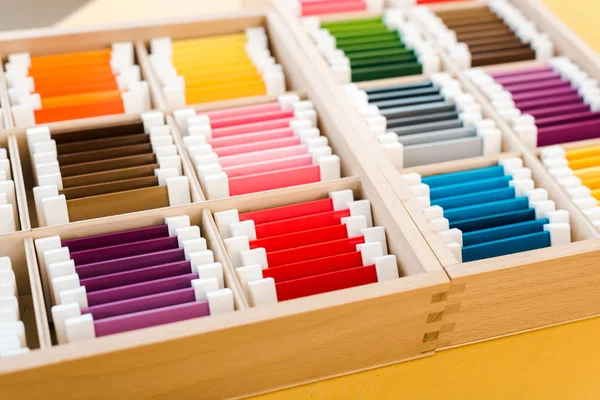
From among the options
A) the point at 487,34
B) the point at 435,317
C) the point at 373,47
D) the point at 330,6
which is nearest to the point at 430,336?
the point at 435,317

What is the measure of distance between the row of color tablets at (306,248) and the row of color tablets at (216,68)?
22.4 inches

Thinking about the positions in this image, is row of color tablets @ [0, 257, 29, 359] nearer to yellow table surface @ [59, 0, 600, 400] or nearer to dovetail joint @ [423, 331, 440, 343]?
yellow table surface @ [59, 0, 600, 400]

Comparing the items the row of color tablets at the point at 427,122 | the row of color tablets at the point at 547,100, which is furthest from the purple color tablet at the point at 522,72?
the row of color tablets at the point at 427,122

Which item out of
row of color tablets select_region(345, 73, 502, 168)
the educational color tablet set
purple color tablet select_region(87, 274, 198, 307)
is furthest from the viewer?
row of color tablets select_region(345, 73, 502, 168)

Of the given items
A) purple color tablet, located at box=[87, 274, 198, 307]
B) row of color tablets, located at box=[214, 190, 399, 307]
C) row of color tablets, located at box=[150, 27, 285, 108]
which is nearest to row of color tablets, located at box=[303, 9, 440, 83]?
row of color tablets, located at box=[150, 27, 285, 108]

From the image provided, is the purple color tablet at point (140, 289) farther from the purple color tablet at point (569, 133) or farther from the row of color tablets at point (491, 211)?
the purple color tablet at point (569, 133)

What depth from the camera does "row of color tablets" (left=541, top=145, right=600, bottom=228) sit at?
2.03 metres

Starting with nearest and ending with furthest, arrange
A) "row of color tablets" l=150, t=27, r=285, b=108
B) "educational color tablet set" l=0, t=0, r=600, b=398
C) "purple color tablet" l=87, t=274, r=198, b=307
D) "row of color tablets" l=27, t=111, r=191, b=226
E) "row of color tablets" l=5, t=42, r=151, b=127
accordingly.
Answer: "educational color tablet set" l=0, t=0, r=600, b=398 < "purple color tablet" l=87, t=274, r=198, b=307 < "row of color tablets" l=27, t=111, r=191, b=226 < "row of color tablets" l=5, t=42, r=151, b=127 < "row of color tablets" l=150, t=27, r=285, b=108

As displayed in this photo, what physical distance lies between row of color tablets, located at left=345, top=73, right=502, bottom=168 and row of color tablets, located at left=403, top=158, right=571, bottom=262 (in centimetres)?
10

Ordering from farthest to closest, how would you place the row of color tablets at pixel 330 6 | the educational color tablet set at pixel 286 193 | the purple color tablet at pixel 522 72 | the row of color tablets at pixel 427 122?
1. the row of color tablets at pixel 330 6
2. the purple color tablet at pixel 522 72
3. the row of color tablets at pixel 427 122
4. the educational color tablet set at pixel 286 193

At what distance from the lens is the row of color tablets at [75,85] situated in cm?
234

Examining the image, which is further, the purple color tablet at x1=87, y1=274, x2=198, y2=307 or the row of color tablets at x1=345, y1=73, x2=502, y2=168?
the row of color tablets at x1=345, y1=73, x2=502, y2=168

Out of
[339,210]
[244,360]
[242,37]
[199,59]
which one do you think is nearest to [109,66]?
[199,59]

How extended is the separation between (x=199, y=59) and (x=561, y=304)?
1345 millimetres
